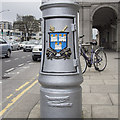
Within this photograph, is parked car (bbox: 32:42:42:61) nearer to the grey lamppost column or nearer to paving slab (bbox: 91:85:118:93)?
paving slab (bbox: 91:85:118:93)

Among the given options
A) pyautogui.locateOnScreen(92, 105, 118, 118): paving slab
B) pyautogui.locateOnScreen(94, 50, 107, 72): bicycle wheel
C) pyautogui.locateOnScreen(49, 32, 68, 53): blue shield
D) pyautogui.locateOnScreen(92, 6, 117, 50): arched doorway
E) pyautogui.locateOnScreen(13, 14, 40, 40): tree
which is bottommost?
pyautogui.locateOnScreen(92, 105, 118, 118): paving slab

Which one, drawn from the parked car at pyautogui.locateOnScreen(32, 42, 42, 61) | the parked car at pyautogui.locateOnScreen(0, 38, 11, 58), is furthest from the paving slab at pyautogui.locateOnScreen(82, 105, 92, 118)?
the parked car at pyautogui.locateOnScreen(0, 38, 11, 58)

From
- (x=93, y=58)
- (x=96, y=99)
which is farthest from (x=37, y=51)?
(x=96, y=99)

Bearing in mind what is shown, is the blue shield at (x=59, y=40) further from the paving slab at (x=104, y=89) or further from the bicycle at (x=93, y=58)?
the bicycle at (x=93, y=58)

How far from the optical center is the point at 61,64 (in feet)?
11.3

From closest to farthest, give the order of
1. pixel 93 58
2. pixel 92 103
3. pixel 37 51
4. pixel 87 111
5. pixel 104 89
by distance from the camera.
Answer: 1. pixel 87 111
2. pixel 92 103
3. pixel 104 89
4. pixel 93 58
5. pixel 37 51

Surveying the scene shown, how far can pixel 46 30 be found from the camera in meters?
3.59

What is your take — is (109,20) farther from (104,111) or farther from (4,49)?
(104,111)

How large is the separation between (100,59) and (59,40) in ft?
18.6

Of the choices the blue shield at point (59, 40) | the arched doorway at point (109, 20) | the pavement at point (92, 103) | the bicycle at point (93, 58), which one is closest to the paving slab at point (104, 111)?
the pavement at point (92, 103)

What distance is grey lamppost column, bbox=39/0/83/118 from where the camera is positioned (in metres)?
3.40

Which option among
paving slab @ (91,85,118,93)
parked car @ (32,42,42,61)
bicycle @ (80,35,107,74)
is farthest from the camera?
parked car @ (32,42,42,61)

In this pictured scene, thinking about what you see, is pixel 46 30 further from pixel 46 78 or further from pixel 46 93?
pixel 46 93

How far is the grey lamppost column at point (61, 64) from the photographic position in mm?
3398
